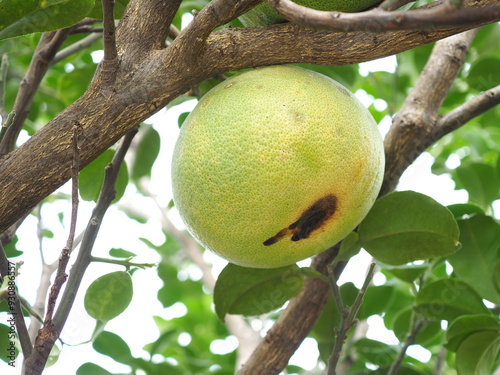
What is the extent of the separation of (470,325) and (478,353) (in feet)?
0.30

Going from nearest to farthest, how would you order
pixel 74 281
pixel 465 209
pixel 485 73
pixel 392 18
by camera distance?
pixel 392 18 < pixel 74 281 < pixel 465 209 < pixel 485 73

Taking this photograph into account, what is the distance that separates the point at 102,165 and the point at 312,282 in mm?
534

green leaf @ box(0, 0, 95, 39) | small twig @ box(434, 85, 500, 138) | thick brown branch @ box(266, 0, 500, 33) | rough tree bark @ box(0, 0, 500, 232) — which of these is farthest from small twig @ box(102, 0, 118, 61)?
small twig @ box(434, 85, 500, 138)

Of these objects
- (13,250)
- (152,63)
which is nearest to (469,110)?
(152,63)

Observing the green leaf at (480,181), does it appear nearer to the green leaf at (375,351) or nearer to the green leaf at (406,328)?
the green leaf at (406,328)

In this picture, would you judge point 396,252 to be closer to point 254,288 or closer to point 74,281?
point 254,288

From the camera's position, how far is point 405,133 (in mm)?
1222

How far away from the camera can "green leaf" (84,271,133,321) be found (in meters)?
1.16

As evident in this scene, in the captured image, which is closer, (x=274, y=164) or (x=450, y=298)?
(x=274, y=164)

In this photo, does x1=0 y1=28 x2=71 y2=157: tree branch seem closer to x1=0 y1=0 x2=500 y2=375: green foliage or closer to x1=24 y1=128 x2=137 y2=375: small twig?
x1=0 y1=0 x2=500 y2=375: green foliage

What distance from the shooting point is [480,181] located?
5.26ft

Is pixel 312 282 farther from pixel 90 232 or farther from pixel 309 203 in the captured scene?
pixel 90 232

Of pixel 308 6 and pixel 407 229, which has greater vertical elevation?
pixel 308 6

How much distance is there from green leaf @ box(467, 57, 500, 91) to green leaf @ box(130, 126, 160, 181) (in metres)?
0.92
